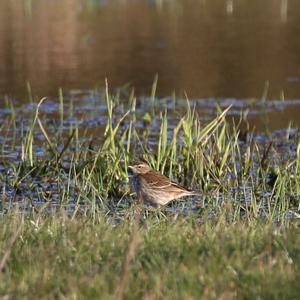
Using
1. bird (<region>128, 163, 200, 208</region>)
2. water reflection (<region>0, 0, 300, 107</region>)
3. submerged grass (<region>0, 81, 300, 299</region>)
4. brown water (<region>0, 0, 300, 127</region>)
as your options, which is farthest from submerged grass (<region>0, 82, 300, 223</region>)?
water reflection (<region>0, 0, 300, 107</region>)

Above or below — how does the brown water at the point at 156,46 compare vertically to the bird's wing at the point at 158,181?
below

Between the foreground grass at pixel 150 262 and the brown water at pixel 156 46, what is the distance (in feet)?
22.1

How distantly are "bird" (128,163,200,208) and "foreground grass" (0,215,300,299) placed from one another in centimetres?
238

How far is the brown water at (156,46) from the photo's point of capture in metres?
14.5

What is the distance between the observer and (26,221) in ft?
19.8

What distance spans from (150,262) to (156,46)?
12.9m

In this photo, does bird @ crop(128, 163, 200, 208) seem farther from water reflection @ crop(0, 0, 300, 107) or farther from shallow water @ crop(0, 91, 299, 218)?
water reflection @ crop(0, 0, 300, 107)

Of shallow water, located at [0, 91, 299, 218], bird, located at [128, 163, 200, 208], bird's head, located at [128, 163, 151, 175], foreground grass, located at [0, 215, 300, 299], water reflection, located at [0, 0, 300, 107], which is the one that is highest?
foreground grass, located at [0, 215, 300, 299]

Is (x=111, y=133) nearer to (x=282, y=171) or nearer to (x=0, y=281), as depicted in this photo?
(x=282, y=171)

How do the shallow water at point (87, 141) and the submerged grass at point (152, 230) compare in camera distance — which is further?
the shallow water at point (87, 141)

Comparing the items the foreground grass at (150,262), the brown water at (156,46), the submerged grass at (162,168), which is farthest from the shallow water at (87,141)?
the foreground grass at (150,262)

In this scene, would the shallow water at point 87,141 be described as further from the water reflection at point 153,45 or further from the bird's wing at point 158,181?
the water reflection at point 153,45

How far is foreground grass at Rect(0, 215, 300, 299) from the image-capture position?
14.8 feet

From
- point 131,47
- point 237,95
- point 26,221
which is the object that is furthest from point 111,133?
point 131,47
